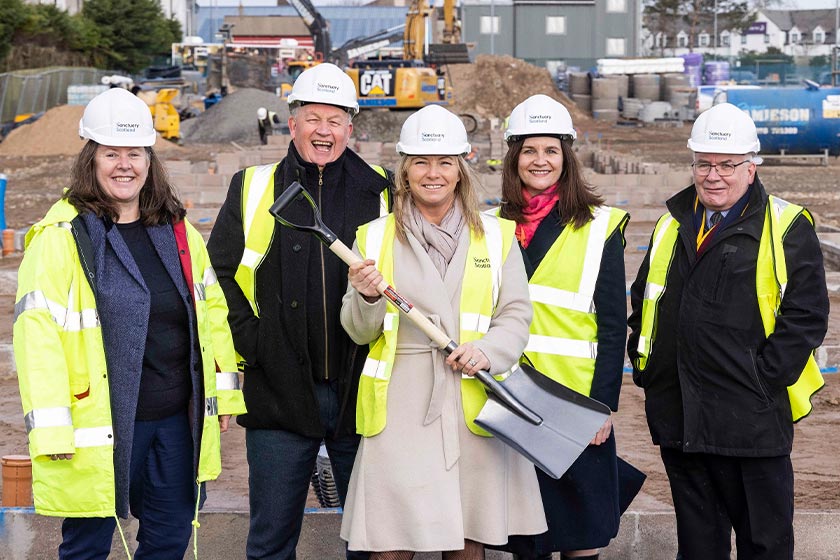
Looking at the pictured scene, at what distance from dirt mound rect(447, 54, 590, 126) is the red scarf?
38722 millimetres

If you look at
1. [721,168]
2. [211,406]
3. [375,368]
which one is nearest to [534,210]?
[721,168]

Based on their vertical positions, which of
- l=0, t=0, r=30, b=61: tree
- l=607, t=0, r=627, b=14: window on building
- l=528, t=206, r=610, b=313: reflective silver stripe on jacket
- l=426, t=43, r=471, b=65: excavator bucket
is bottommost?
l=528, t=206, r=610, b=313: reflective silver stripe on jacket

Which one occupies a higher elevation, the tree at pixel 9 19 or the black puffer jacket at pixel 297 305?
the tree at pixel 9 19

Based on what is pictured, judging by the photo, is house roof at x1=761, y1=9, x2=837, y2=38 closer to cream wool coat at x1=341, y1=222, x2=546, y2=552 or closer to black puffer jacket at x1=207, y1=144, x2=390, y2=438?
black puffer jacket at x1=207, y1=144, x2=390, y2=438

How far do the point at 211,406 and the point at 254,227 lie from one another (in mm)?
648

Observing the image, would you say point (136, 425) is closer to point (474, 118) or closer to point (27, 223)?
point (27, 223)

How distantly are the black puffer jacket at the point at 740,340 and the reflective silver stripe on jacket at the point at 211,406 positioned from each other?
1616mm

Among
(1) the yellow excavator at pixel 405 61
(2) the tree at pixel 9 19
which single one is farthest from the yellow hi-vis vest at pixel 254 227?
(2) the tree at pixel 9 19

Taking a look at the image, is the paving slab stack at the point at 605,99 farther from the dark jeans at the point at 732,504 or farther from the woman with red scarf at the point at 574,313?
the dark jeans at the point at 732,504

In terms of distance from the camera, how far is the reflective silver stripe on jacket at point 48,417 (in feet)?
11.3

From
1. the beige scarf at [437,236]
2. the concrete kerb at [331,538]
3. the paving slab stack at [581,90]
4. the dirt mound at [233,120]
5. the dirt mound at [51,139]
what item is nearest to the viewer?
the beige scarf at [437,236]

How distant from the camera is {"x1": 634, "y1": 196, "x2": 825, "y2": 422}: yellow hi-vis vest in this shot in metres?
3.91

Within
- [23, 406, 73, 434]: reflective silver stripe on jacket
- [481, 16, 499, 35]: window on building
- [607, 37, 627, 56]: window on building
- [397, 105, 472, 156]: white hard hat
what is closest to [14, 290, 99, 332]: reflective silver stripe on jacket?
[23, 406, 73, 434]: reflective silver stripe on jacket

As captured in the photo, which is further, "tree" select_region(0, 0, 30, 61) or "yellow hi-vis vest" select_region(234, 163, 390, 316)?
"tree" select_region(0, 0, 30, 61)
